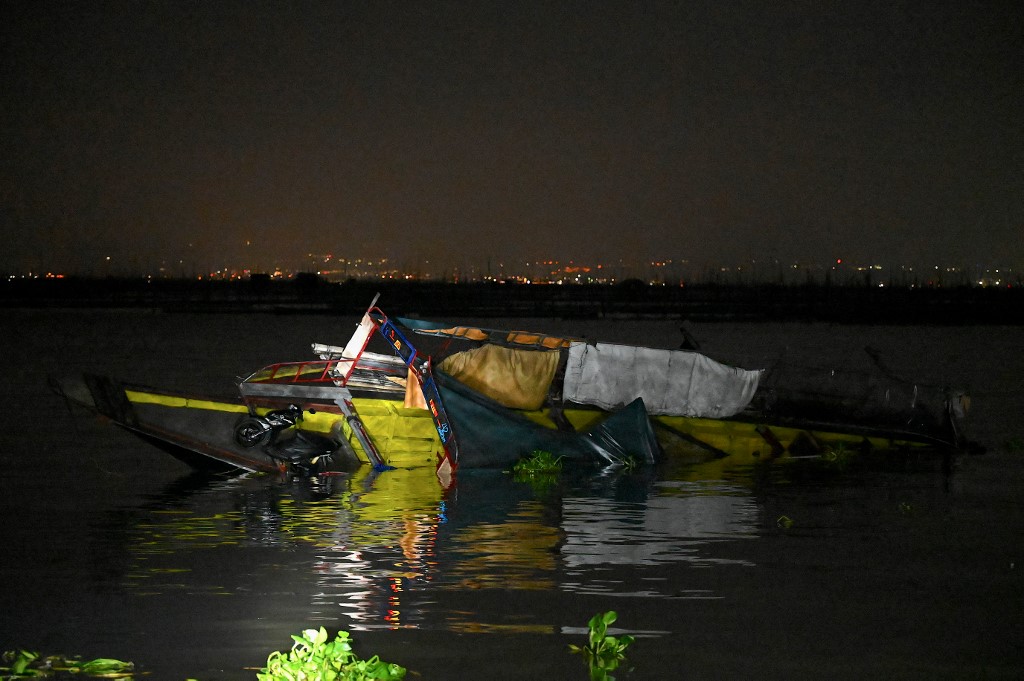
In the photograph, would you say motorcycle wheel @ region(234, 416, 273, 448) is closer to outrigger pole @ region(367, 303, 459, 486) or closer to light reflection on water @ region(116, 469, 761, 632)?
light reflection on water @ region(116, 469, 761, 632)

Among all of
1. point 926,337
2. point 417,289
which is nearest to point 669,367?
point 926,337

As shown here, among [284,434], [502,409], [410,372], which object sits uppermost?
[410,372]

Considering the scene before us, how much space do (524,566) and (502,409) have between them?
6.47 metres

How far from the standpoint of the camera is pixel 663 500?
15.6 metres

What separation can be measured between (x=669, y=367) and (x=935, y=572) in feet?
25.1

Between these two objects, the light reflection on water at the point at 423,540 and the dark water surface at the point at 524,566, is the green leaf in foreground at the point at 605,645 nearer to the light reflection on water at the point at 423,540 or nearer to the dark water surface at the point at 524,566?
the dark water surface at the point at 524,566

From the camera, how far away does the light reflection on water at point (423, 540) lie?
10.5 m

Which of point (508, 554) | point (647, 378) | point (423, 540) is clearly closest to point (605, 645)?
point (508, 554)

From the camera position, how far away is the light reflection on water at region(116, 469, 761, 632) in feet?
34.3

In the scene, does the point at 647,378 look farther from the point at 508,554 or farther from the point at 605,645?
the point at 605,645

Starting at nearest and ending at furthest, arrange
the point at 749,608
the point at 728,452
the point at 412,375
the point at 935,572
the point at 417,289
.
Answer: the point at 749,608, the point at 935,572, the point at 412,375, the point at 728,452, the point at 417,289

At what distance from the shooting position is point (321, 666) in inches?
291

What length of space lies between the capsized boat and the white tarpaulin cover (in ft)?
0.07

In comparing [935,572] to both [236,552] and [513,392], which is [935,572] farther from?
[513,392]
